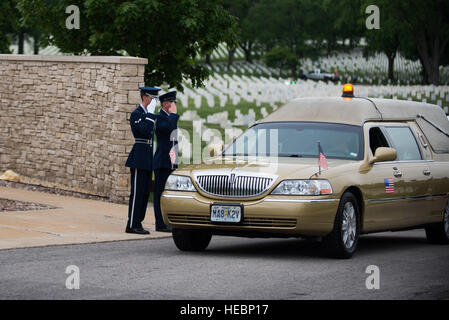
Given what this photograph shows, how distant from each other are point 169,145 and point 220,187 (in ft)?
8.44

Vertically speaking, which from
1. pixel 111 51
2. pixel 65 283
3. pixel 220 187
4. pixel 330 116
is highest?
pixel 111 51

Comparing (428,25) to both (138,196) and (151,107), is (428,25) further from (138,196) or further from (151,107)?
(138,196)

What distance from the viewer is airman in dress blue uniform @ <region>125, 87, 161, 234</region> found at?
40.8 feet

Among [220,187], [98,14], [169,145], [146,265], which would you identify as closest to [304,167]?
[220,187]

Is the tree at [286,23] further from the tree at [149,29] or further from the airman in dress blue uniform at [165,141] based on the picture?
the airman in dress blue uniform at [165,141]

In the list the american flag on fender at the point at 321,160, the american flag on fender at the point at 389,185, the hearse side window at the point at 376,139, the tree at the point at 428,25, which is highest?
the tree at the point at 428,25

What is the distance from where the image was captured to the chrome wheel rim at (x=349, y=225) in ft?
33.8

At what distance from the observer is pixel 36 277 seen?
28.1 feet

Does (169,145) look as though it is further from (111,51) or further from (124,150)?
(111,51)

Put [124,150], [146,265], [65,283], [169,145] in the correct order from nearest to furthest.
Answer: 1. [65,283]
2. [146,265]
3. [169,145]
4. [124,150]

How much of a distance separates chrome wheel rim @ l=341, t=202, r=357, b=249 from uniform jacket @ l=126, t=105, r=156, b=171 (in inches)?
126

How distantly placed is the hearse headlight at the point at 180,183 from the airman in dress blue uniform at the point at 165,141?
6.21ft

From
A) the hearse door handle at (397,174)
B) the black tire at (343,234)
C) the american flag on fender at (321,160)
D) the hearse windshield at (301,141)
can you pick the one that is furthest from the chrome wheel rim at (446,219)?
the american flag on fender at (321,160)

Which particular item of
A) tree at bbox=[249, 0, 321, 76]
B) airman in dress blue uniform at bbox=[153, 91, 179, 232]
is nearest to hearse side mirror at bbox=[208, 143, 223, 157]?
airman in dress blue uniform at bbox=[153, 91, 179, 232]
